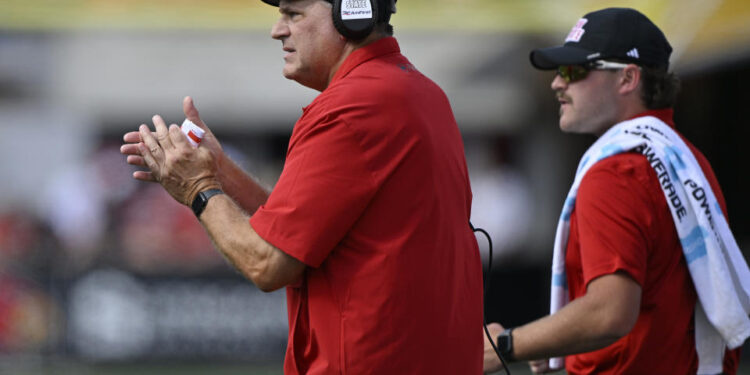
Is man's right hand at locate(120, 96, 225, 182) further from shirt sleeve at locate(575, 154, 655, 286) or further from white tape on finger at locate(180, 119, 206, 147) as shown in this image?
shirt sleeve at locate(575, 154, 655, 286)

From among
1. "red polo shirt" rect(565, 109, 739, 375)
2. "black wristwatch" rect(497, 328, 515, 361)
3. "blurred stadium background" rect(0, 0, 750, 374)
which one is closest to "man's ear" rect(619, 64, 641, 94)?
"red polo shirt" rect(565, 109, 739, 375)

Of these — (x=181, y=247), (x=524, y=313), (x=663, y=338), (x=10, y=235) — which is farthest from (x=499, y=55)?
(x=663, y=338)

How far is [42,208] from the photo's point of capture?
11578 millimetres

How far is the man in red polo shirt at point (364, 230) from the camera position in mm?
2539

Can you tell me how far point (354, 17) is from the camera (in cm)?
278

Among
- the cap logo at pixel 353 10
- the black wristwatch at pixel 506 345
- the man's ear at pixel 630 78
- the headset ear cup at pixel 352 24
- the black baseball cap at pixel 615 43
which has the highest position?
the cap logo at pixel 353 10

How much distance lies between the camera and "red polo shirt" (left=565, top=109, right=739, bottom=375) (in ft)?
10.5

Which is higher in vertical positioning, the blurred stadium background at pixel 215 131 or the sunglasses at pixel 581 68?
the sunglasses at pixel 581 68

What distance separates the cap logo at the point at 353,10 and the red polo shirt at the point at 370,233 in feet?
0.62

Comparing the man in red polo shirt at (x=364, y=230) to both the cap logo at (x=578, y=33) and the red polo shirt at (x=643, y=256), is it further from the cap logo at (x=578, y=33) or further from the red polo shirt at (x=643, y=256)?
the cap logo at (x=578, y=33)

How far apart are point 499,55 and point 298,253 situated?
1178 cm

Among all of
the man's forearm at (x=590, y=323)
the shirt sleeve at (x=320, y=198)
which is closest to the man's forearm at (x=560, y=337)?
the man's forearm at (x=590, y=323)

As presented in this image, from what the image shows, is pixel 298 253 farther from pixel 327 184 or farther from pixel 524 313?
pixel 524 313

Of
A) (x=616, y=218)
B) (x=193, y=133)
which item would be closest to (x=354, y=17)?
(x=193, y=133)
